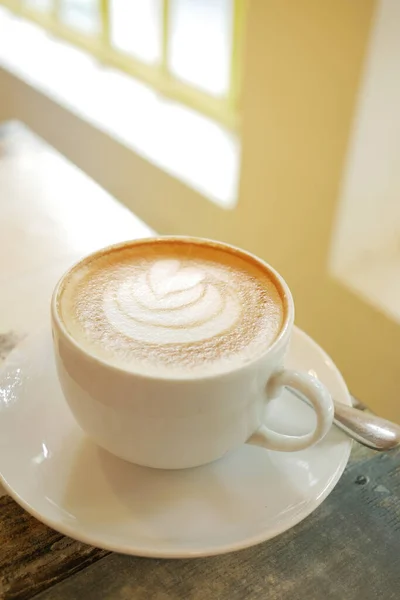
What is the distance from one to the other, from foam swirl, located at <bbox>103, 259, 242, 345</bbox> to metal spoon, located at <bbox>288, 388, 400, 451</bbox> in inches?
4.2

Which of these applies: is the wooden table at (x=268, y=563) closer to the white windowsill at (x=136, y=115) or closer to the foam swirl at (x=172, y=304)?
the foam swirl at (x=172, y=304)

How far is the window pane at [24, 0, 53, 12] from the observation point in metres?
2.36

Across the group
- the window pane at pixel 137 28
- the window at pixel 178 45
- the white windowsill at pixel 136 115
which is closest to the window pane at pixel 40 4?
the white windowsill at pixel 136 115

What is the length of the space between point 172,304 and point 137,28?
5.83 ft

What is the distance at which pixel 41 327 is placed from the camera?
0.53 metres

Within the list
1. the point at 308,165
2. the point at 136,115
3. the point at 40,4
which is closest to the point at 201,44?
the point at 136,115

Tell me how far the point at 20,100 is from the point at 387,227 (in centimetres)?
155

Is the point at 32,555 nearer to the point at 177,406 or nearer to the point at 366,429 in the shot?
the point at 177,406

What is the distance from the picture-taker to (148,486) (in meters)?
0.41

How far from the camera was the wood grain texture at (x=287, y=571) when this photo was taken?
38 centimetres

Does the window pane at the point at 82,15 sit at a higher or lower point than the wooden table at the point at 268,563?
lower

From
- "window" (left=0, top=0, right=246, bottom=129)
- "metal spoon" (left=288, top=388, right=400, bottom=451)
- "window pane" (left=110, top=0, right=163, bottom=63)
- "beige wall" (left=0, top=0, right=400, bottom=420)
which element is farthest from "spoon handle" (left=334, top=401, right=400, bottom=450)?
"window pane" (left=110, top=0, right=163, bottom=63)

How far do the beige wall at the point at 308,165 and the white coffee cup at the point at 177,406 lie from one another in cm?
74

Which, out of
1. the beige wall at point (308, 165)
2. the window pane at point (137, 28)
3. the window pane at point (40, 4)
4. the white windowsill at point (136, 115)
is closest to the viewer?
the beige wall at point (308, 165)
